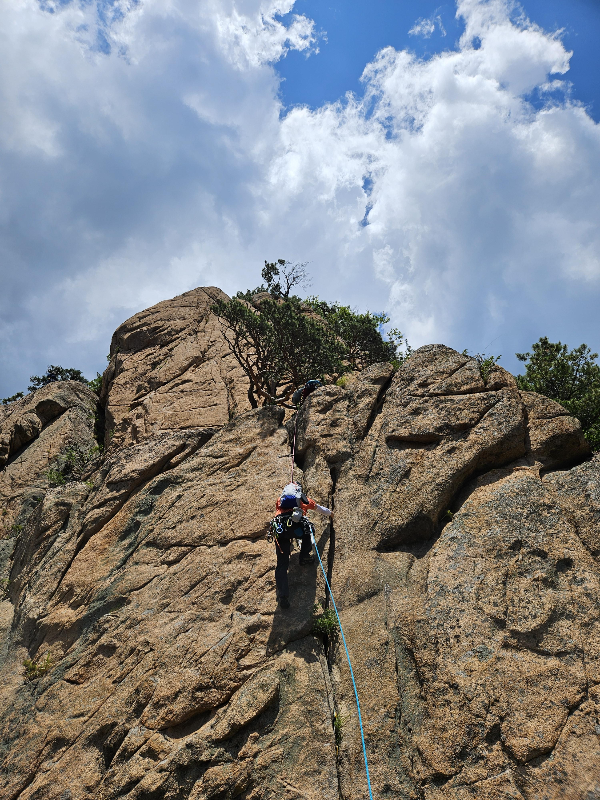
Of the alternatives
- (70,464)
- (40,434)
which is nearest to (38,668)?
(70,464)

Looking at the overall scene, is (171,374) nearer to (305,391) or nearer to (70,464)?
(70,464)

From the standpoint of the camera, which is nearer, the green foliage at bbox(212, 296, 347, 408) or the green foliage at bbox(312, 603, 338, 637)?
the green foliage at bbox(312, 603, 338, 637)

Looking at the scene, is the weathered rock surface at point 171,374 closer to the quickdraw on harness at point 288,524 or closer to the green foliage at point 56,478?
the green foliage at point 56,478

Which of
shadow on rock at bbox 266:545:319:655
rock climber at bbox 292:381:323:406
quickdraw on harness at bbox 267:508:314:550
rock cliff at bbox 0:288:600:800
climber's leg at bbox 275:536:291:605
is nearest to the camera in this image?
rock cliff at bbox 0:288:600:800

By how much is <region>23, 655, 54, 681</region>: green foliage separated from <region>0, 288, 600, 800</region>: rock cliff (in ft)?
0.09

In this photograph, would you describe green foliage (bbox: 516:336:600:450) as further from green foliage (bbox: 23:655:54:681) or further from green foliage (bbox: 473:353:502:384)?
green foliage (bbox: 23:655:54:681)

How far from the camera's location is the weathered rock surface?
20.0 meters

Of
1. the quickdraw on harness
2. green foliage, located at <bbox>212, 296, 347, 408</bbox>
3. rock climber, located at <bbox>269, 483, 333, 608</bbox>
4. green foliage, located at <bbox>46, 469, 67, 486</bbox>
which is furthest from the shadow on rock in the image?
green foliage, located at <bbox>46, 469, 67, 486</bbox>

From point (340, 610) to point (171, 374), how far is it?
1479 cm

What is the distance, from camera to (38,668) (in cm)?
1129

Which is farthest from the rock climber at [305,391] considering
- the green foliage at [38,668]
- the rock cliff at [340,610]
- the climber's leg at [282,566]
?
the green foliage at [38,668]

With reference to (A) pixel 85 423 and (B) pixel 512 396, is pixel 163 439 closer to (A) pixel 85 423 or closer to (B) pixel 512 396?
(B) pixel 512 396

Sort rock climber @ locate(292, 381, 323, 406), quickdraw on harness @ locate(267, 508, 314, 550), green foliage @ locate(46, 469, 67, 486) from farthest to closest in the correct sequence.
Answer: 1. green foliage @ locate(46, 469, 67, 486)
2. rock climber @ locate(292, 381, 323, 406)
3. quickdraw on harness @ locate(267, 508, 314, 550)

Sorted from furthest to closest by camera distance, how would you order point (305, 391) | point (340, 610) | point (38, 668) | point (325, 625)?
point (305, 391) < point (38, 668) < point (340, 610) < point (325, 625)
